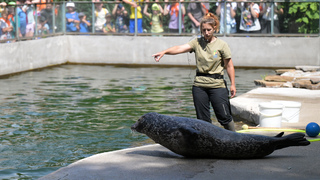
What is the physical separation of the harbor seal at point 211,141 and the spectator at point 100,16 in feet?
49.4

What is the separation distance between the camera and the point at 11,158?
26.6 ft

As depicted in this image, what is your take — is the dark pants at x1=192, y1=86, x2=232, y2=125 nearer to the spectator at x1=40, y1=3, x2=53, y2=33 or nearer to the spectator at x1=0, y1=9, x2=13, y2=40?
the spectator at x1=0, y1=9, x2=13, y2=40

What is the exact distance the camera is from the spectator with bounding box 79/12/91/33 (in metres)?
21.5

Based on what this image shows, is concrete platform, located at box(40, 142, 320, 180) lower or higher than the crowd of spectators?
lower

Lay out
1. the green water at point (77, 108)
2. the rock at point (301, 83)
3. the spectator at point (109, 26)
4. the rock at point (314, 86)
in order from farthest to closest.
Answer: the spectator at point (109, 26) < the rock at point (301, 83) < the rock at point (314, 86) < the green water at point (77, 108)

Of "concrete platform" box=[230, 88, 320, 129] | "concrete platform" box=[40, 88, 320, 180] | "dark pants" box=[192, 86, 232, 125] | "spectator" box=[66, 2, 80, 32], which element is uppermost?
"spectator" box=[66, 2, 80, 32]

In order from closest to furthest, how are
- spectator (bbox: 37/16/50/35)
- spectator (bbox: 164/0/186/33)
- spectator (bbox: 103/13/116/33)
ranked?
spectator (bbox: 37/16/50/35), spectator (bbox: 164/0/186/33), spectator (bbox: 103/13/116/33)

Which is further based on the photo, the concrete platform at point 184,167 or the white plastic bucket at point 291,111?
the white plastic bucket at point 291,111

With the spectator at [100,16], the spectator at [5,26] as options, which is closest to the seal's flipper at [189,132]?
the spectator at [5,26]

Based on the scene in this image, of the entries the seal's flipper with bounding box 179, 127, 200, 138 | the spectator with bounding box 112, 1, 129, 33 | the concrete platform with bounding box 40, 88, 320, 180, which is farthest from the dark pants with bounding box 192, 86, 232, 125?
the spectator with bounding box 112, 1, 129, 33

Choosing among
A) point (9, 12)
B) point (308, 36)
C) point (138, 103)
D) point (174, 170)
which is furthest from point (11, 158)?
point (308, 36)

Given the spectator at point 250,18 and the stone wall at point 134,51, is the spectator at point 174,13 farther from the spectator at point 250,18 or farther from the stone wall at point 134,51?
the spectator at point 250,18

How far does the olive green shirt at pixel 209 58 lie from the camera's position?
7.37 metres

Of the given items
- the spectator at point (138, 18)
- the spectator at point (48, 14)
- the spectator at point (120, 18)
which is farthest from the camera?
the spectator at point (120, 18)
